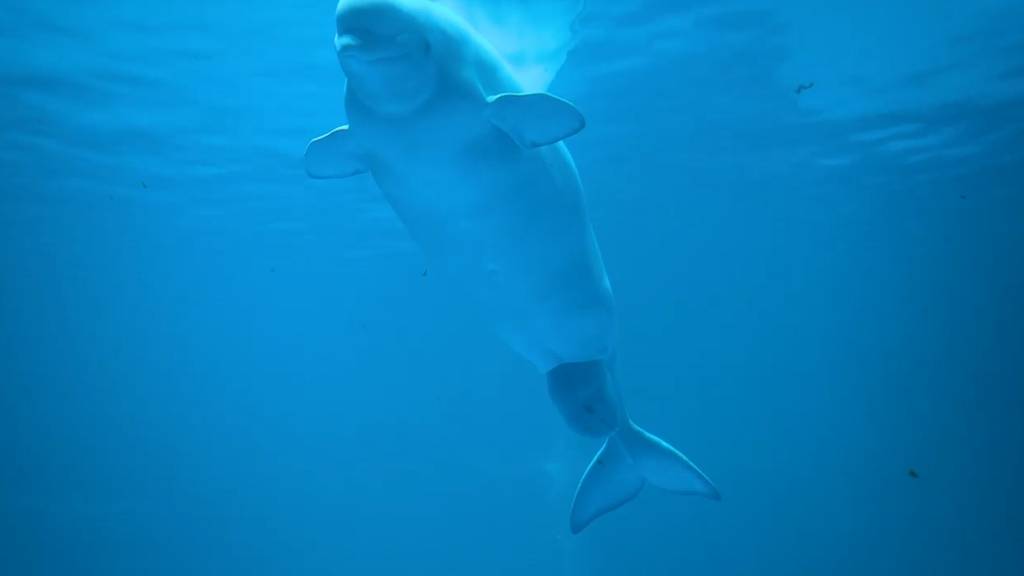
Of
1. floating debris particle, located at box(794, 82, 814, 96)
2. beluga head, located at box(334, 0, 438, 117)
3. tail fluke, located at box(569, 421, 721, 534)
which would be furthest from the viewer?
floating debris particle, located at box(794, 82, 814, 96)

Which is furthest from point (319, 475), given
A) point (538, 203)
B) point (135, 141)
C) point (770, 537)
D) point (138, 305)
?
point (538, 203)

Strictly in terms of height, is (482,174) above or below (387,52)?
below

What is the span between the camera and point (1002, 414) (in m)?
33.4

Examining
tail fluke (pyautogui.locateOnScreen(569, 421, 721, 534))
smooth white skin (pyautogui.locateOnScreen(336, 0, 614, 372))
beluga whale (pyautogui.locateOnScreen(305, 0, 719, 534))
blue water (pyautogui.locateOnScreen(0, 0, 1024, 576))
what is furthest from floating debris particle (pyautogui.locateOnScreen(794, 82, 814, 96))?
smooth white skin (pyautogui.locateOnScreen(336, 0, 614, 372))

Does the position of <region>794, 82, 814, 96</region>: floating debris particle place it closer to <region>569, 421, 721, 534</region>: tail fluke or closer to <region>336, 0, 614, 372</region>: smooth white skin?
<region>569, 421, 721, 534</region>: tail fluke

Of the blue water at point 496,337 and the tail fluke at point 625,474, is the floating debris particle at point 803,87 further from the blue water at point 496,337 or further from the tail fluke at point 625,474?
the tail fluke at point 625,474

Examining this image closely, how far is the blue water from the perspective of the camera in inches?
518

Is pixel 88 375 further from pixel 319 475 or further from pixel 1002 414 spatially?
pixel 1002 414

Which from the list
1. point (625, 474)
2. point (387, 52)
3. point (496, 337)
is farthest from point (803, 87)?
point (387, 52)

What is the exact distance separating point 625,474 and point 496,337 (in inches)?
295

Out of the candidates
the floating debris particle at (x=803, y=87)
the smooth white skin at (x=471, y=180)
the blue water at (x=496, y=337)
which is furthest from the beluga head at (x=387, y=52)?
the floating debris particle at (x=803, y=87)

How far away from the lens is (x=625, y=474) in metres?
6.66

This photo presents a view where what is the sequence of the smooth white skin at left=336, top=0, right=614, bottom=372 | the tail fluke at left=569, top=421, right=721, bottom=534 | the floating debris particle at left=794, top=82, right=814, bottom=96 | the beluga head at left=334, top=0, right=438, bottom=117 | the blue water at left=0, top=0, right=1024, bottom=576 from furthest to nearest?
1. the floating debris particle at left=794, top=82, right=814, bottom=96
2. the blue water at left=0, top=0, right=1024, bottom=576
3. the tail fluke at left=569, top=421, right=721, bottom=534
4. the smooth white skin at left=336, top=0, right=614, bottom=372
5. the beluga head at left=334, top=0, right=438, bottom=117

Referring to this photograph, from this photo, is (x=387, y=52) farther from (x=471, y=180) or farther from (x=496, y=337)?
(x=496, y=337)
